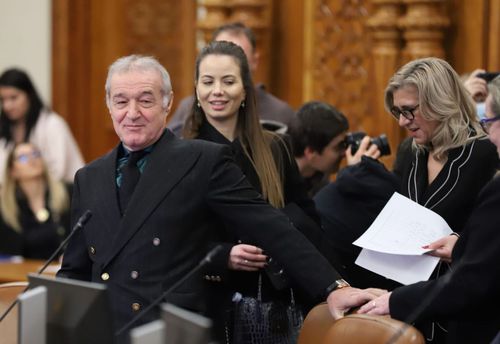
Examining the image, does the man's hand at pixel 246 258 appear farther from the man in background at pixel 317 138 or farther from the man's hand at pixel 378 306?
the man in background at pixel 317 138

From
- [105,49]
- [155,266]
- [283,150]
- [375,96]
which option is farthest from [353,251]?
[105,49]

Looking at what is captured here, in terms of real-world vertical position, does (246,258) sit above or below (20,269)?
above

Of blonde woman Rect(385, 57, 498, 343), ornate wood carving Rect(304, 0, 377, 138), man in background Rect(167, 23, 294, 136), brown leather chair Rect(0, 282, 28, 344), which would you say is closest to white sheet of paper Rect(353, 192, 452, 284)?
blonde woman Rect(385, 57, 498, 343)

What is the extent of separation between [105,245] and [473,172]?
3.67 feet

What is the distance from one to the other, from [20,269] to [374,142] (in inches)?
76.5

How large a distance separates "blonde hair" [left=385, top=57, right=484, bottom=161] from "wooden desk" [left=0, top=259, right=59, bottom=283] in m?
2.06

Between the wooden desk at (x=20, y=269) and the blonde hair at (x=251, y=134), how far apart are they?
1362 mm

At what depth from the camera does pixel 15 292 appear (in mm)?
3516

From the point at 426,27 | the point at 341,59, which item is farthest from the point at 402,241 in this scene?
the point at 341,59

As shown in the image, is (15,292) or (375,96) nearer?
(15,292)

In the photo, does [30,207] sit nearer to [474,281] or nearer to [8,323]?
[8,323]

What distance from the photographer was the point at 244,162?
3787 mm

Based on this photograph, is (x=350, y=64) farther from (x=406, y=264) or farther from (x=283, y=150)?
(x=406, y=264)

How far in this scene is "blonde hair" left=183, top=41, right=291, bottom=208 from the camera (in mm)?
3762
